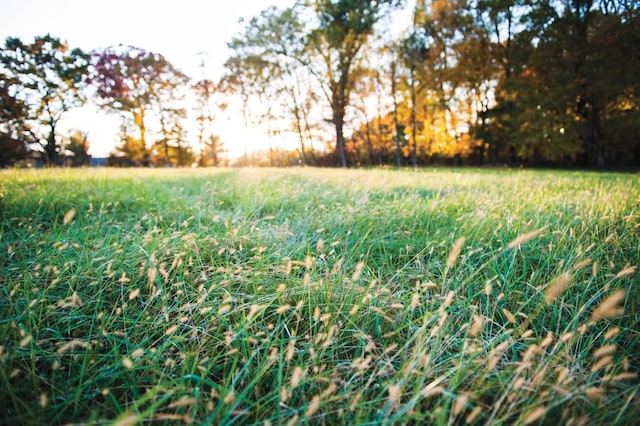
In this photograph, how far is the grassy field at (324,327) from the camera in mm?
990

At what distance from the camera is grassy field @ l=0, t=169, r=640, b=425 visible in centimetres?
99

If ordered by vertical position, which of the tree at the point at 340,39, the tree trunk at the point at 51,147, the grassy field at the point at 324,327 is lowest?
the grassy field at the point at 324,327

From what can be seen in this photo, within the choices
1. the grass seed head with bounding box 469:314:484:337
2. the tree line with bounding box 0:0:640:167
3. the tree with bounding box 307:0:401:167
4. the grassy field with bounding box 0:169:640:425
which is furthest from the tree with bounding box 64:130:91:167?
the grass seed head with bounding box 469:314:484:337

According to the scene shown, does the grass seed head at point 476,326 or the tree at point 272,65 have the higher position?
the tree at point 272,65

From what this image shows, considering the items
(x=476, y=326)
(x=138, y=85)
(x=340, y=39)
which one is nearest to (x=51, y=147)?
(x=138, y=85)

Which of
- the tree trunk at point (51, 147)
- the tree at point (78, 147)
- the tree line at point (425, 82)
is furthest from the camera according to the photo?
the tree at point (78, 147)

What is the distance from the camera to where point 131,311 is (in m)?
1.53

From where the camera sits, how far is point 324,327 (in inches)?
54.0

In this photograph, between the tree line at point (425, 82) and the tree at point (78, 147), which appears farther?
the tree at point (78, 147)

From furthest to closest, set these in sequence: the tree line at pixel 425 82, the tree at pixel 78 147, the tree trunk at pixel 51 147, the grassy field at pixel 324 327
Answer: the tree at pixel 78 147 → the tree trunk at pixel 51 147 → the tree line at pixel 425 82 → the grassy field at pixel 324 327

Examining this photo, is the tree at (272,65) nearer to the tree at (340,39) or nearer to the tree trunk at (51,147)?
the tree at (340,39)

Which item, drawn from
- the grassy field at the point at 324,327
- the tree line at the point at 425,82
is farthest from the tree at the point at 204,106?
the grassy field at the point at 324,327

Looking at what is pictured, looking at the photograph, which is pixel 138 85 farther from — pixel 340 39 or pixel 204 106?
pixel 340 39

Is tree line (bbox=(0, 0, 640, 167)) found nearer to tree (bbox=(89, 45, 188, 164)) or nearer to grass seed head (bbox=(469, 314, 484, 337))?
tree (bbox=(89, 45, 188, 164))
